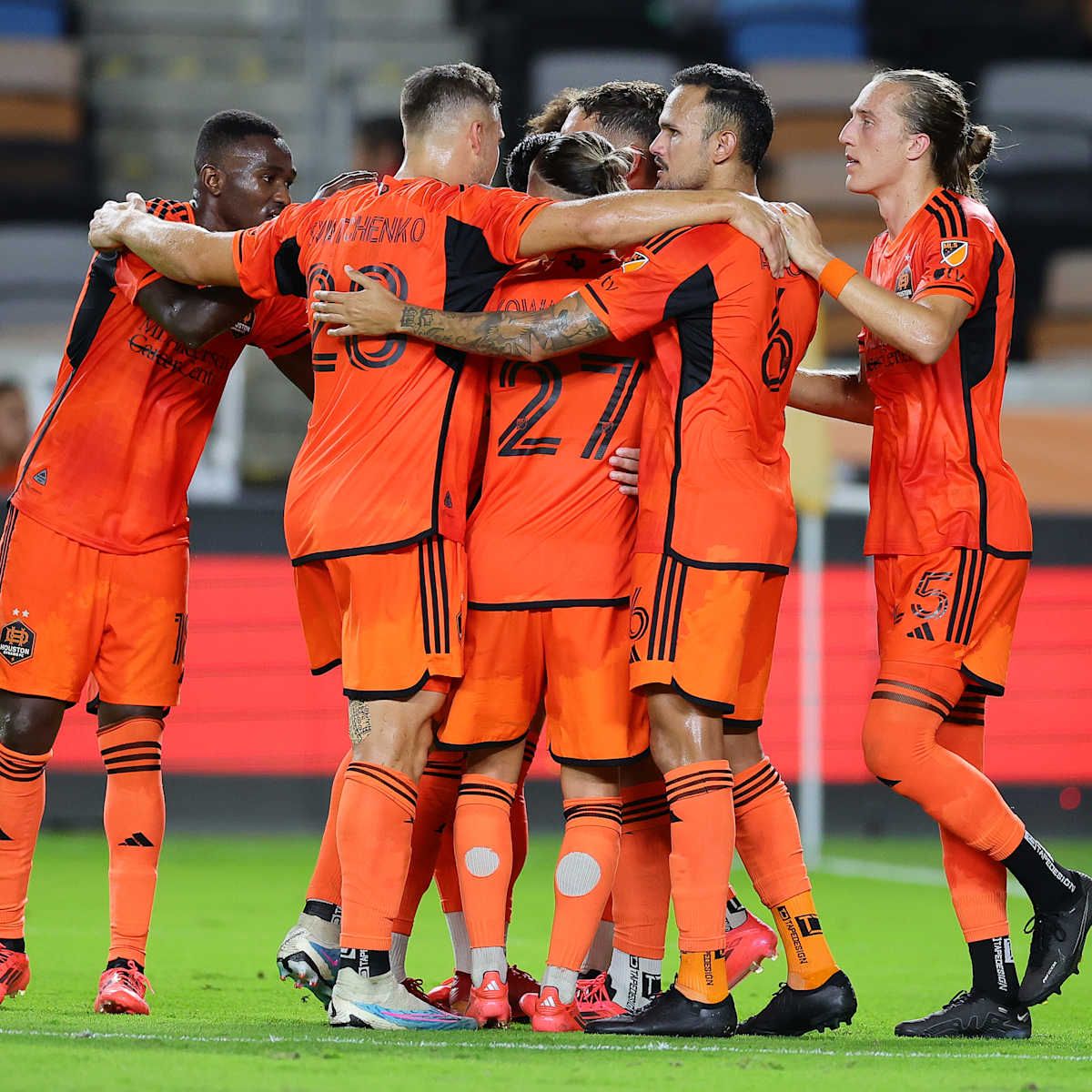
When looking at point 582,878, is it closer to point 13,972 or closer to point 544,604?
point 544,604

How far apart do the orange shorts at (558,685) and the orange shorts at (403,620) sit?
113mm

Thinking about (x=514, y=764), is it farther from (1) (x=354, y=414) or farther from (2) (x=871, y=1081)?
(2) (x=871, y=1081)

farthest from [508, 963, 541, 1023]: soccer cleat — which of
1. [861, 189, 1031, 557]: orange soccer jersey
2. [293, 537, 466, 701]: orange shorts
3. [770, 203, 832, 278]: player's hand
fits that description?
[770, 203, 832, 278]: player's hand

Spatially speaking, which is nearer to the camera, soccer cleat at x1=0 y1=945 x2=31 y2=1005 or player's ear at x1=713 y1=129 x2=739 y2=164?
player's ear at x1=713 y1=129 x2=739 y2=164

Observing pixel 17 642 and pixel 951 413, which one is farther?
pixel 17 642

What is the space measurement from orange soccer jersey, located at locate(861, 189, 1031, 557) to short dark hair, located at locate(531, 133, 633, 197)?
849mm

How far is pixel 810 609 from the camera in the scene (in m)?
9.93

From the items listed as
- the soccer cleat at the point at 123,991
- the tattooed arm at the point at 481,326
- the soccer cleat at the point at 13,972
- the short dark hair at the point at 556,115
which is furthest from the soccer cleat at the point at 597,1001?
the short dark hair at the point at 556,115

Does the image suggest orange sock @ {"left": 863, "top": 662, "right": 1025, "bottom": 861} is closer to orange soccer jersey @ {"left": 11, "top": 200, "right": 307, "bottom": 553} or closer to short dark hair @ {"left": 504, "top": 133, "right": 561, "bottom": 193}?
short dark hair @ {"left": 504, "top": 133, "right": 561, "bottom": 193}

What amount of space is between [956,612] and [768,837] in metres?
0.80

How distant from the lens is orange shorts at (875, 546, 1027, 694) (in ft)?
16.3

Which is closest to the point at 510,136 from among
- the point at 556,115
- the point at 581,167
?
the point at 556,115

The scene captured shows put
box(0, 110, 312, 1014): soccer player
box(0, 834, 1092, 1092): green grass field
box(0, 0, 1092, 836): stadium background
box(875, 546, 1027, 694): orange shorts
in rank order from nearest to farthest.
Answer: box(0, 834, 1092, 1092): green grass field, box(875, 546, 1027, 694): orange shorts, box(0, 110, 312, 1014): soccer player, box(0, 0, 1092, 836): stadium background

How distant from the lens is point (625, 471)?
4949mm
